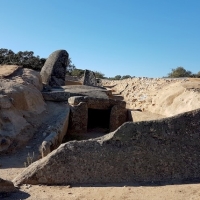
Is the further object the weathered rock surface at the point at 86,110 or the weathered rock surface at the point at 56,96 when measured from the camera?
the weathered rock surface at the point at 56,96

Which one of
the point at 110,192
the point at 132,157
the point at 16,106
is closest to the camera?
the point at 110,192

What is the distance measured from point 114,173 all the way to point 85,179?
39 cm

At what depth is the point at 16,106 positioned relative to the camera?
863 cm

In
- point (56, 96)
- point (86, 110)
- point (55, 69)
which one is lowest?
point (86, 110)

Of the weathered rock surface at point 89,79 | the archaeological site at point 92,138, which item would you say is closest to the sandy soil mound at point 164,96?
the archaeological site at point 92,138

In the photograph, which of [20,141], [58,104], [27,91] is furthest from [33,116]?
[58,104]

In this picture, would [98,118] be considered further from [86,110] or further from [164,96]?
[164,96]

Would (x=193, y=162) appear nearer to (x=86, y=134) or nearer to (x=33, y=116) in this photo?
(x=33, y=116)

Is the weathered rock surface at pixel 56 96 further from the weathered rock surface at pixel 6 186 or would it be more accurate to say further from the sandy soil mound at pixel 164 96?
the weathered rock surface at pixel 6 186

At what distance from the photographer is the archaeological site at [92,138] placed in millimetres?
4270

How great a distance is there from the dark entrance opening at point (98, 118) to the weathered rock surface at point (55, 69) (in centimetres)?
406

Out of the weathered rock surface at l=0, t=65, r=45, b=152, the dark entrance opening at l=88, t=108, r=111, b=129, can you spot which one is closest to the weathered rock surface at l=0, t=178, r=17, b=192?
the weathered rock surface at l=0, t=65, r=45, b=152

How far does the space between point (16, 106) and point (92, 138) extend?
222 centimetres

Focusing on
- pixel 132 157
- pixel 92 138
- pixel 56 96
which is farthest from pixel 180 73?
pixel 132 157
